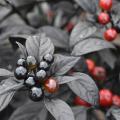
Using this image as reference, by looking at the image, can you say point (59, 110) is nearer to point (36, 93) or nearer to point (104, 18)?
point (36, 93)

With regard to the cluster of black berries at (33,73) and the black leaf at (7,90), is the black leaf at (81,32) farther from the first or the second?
the black leaf at (7,90)

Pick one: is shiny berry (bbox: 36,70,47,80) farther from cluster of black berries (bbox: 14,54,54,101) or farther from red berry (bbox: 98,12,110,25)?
red berry (bbox: 98,12,110,25)

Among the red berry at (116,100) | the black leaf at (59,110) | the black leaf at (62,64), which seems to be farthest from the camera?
the red berry at (116,100)

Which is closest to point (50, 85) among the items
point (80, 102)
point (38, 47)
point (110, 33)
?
point (38, 47)

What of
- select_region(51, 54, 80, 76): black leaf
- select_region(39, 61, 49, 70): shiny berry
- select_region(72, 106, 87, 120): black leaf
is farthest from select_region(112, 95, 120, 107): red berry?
select_region(39, 61, 49, 70): shiny berry

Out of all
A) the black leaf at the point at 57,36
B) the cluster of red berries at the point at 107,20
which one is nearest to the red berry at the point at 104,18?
the cluster of red berries at the point at 107,20

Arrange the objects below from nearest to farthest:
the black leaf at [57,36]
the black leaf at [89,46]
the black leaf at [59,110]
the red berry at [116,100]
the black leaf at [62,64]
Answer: the black leaf at [59,110], the black leaf at [62,64], the black leaf at [89,46], the red berry at [116,100], the black leaf at [57,36]

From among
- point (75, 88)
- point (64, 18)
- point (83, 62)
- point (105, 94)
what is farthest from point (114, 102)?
point (64, 18)

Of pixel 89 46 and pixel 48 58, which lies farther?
pixel 89 46
